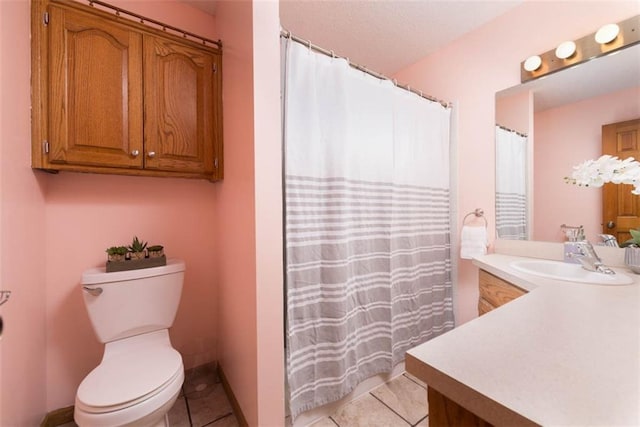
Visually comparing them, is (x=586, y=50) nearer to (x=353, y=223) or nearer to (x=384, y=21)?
(x=384, y=21)

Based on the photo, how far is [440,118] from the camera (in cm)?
194

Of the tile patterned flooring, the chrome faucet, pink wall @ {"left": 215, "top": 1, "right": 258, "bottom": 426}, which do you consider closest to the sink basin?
the chrome faucet

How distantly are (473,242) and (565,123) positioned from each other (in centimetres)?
89

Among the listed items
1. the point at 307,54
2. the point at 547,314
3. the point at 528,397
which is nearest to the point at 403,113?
the point at 307,54

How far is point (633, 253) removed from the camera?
117 centimetres

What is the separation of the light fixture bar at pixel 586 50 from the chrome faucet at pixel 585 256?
1029 millimetres

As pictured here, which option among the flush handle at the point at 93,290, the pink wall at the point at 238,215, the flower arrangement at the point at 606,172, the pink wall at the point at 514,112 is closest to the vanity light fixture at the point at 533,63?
the pink wall at the point at 514,112

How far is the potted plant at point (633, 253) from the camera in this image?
1153 mm

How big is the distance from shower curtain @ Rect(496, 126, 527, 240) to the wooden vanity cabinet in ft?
1.69

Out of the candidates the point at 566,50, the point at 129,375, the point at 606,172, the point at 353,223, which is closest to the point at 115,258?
the point at 129,375

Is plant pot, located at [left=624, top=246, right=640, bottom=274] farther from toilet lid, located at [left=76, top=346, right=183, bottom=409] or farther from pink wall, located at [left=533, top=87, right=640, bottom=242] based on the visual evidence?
toilet lid, located at [left=76, top=346, right=183, bottom=409]

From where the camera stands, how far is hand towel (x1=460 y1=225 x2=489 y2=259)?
178cm

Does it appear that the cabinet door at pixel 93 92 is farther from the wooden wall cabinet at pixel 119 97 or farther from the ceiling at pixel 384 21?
the ceiling at pixel 384 21

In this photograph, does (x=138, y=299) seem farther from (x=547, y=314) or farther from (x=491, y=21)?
(x=491, y=21)
